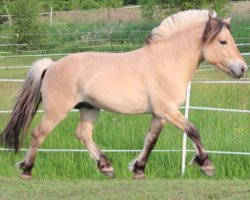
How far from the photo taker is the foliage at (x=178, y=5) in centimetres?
3203

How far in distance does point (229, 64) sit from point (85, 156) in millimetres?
2709

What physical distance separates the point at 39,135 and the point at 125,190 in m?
1.46

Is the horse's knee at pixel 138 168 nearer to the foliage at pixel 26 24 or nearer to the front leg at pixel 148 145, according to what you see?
the front leg at pixel 148 145

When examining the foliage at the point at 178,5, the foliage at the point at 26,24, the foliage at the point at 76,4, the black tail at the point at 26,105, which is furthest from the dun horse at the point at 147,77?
the foliage at the point at 76,4

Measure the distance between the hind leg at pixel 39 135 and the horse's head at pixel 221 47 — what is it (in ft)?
5.70

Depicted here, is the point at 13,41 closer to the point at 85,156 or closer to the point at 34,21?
the point at 34,21

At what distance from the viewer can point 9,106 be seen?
10938 mm

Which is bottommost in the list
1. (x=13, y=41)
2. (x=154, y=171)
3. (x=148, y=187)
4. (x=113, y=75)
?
(x=13, y=41)

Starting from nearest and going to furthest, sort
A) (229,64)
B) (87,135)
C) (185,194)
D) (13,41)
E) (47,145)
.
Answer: (185,194)
(229,64)
(87,135)
(47,145)
(13,41)

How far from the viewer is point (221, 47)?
7.78 meters

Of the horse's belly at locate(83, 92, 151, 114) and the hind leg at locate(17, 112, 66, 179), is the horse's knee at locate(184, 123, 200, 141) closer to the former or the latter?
the horse's belly at locate(83, 92, 151, 114)

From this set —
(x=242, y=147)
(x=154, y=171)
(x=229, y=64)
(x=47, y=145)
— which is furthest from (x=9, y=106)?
(x=229, y=64)

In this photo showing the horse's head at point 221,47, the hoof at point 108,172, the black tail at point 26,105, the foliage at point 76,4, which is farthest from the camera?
the foliage at point 76,4

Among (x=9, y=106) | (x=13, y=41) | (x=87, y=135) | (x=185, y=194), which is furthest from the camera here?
(x=13, y=41)
